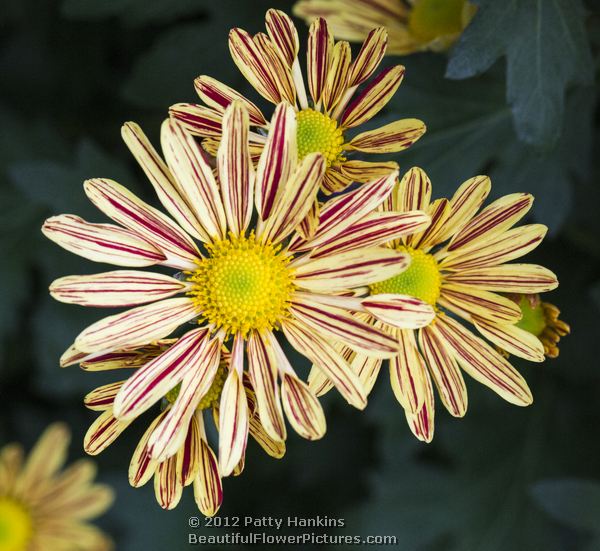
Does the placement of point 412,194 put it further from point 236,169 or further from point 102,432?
point 102,432

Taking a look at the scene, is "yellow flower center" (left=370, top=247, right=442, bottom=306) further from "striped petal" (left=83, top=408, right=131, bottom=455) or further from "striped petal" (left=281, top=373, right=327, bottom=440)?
"striped petal" (left=83, top=408, right=131, bottom=455)

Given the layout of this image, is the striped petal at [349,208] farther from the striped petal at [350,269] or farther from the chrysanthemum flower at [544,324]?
the chrysanthemum flower at [544,324]

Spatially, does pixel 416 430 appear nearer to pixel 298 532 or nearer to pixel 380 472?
pixel 380 472

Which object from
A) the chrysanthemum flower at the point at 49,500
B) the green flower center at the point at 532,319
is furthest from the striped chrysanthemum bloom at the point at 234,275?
the chrysanthemum flower at the point at 49,500

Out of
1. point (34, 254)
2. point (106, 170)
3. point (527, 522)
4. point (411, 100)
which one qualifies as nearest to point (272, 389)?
point (411, 100)

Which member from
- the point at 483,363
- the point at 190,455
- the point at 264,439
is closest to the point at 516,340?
the point at 483,363

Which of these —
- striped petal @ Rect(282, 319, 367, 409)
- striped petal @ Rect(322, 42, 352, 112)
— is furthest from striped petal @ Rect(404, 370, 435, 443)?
striped petal @ Rect(322, 42, 352, 112)
